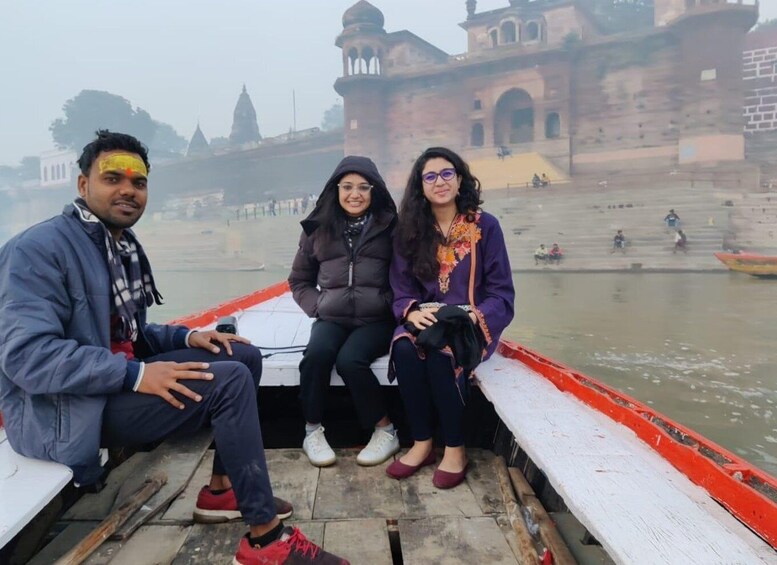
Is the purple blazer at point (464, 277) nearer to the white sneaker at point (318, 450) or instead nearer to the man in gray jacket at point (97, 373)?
the white sneaker at point (318, 450)

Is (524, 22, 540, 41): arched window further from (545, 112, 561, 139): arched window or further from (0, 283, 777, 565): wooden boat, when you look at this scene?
(0, 283, 777, 565): wooden boat

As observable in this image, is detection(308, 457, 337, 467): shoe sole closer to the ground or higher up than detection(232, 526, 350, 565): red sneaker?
closer to the ground

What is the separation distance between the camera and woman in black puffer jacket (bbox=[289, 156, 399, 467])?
179 centimetres

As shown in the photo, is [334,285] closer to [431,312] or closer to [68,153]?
[431,312]

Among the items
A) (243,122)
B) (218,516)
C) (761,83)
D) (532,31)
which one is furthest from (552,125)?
(243,122)

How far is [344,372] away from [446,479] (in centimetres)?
46

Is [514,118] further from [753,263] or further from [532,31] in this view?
[753,263]

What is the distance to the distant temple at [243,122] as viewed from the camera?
4534 centimetres

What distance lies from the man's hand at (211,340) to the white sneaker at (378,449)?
557mm

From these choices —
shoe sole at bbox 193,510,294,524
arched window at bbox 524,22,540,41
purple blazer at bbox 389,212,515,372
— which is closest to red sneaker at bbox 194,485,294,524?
shoe sole at bbox 193,510,294,524

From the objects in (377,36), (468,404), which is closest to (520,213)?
(377,36)

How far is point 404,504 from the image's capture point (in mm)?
1522

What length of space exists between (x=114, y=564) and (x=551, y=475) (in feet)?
3.32

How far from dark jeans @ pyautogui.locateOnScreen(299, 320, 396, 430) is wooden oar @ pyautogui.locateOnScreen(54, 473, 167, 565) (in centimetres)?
50
